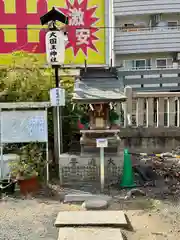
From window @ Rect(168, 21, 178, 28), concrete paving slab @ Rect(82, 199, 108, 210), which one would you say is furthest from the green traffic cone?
window @ Rect(168, 21, 178, 28)

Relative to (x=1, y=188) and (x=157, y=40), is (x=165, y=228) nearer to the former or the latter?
(x=1, y=188)

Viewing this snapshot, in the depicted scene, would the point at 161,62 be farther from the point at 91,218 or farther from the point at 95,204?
the point at 91,218

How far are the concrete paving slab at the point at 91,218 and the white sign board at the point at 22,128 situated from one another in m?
2.39

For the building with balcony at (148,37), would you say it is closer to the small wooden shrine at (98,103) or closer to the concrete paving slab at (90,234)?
the small wooden shrine at (98,103)

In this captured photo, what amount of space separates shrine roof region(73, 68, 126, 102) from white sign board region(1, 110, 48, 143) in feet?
3.90

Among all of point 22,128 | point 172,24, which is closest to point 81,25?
point 22,128

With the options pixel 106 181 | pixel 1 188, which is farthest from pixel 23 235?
pixel 106 181

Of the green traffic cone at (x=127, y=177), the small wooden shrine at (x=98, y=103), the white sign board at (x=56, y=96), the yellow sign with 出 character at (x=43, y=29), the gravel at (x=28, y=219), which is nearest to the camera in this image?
the gravel at (x=28, y=219)

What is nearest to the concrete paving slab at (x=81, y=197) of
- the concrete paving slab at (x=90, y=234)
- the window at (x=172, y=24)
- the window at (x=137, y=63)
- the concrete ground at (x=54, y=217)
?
the concrete ground at (x=54, y=217)

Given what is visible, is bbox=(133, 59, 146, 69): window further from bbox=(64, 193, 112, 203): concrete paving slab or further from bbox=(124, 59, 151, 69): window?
bbox=(64, 193, 112, 203): concrete paving slab

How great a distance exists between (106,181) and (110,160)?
0.60 meters

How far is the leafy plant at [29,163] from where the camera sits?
20.8 ft

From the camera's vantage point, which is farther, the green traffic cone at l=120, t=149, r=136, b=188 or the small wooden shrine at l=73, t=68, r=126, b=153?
the green traffic cone at l=120, t=149, r=136, b=188

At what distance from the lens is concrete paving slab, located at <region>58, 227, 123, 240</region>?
4.15m
